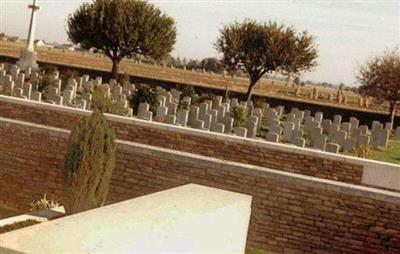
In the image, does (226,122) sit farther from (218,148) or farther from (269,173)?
(269,173)

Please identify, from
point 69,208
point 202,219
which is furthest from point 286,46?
point 202,219

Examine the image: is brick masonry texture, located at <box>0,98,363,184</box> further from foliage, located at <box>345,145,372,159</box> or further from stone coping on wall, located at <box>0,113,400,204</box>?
foliage, located at <box>345,145,372,159</box>

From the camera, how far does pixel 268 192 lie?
8570mm

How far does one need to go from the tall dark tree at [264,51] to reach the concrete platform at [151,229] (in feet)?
81.0

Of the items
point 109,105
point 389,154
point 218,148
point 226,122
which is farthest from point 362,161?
point 389,154

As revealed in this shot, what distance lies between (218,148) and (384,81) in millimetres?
20912

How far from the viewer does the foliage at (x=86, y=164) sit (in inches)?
273

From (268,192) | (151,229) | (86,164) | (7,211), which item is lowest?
(7,211)

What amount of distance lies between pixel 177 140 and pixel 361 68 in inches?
910

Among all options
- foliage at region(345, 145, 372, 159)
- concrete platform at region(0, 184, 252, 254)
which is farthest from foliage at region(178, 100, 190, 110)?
concrete platform at region(0, 184, 252, 254)

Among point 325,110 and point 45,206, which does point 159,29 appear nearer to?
point 325,110

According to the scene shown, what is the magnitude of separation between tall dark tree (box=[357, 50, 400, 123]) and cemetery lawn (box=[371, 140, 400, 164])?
8401mm

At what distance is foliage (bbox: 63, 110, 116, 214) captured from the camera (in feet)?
22.8

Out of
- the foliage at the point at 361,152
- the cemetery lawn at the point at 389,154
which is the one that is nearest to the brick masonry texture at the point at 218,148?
the foliage at the point at 361,152
